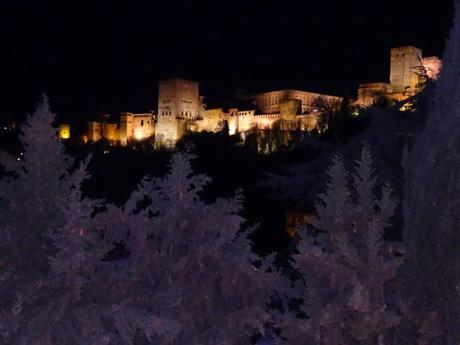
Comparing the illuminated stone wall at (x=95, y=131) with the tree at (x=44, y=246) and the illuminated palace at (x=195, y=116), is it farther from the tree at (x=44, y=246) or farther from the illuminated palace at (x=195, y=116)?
the tree at (x=44, y=246)

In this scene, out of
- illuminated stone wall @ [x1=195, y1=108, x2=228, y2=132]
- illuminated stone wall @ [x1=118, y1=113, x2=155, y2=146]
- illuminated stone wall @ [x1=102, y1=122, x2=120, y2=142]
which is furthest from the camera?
illuminated stone wall @ [x1=102, y1=122, x2=120, y2=142]

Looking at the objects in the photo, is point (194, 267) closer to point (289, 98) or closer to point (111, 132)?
point (289, 98)

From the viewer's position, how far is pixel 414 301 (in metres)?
3.58

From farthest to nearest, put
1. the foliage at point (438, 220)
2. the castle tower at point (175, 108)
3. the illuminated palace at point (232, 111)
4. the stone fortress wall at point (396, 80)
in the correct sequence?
the castle tower at point (175, 108), the illuminated palace at point (232, 111), the stone fortress wall at point (396, 80), the foliage at point (438, 220)

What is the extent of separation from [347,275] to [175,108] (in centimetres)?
6026

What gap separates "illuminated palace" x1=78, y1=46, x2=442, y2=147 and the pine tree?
1891 inches

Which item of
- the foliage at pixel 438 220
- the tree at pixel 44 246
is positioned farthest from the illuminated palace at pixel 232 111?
the tree at pixel 44 246

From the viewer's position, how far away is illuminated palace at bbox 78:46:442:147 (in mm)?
54781

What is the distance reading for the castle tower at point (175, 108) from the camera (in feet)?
202

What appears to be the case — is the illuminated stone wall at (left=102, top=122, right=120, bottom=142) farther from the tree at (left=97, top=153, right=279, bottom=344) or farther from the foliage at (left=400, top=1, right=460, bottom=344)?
the foliage at (left=400, top=1, right=460, bottom=344)

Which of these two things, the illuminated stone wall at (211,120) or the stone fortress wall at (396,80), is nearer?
the stone fortress wall at (396,80)

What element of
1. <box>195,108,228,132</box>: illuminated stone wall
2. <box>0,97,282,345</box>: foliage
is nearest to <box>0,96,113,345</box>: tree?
<box>0,97,282,345</box>: foliage

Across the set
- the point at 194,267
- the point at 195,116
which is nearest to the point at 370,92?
the point at 195,116

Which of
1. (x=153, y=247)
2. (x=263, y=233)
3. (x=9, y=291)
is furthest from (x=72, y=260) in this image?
(x=263, y=233)
